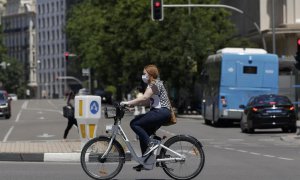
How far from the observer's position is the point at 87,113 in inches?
721

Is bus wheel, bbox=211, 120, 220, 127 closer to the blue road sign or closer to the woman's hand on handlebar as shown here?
the blue road sign

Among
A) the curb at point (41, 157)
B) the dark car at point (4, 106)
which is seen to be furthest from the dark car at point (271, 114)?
the dark car at point (4, 106)

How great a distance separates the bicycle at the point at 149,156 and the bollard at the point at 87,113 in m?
4.62

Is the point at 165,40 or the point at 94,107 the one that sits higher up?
the point at 165,40

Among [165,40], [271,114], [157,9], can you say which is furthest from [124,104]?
[165,40]

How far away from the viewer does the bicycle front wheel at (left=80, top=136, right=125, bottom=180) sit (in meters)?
13.6

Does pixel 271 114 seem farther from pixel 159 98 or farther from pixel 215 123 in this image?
pixel 159 98

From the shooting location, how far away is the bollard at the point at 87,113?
18.2m

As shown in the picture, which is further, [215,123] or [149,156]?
[215,123]

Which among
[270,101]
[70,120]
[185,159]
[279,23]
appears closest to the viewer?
[185,159]

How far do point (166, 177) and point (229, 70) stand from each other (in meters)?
22.5

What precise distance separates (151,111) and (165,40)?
41.1 metres

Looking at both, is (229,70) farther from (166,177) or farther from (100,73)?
(100,73)

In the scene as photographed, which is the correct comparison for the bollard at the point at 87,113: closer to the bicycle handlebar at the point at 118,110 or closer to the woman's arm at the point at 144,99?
the bicycle handlebar at the point at 118,110
